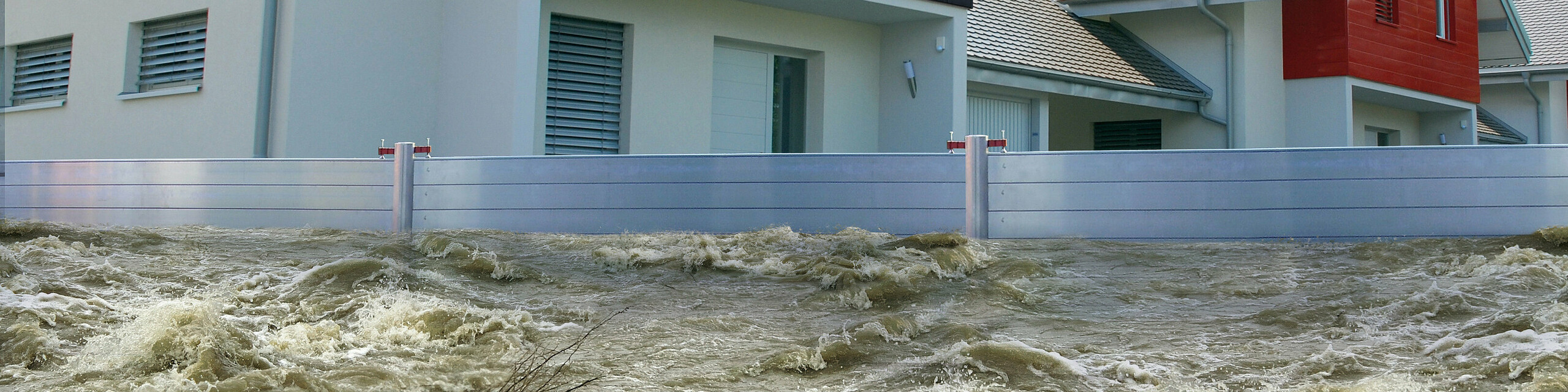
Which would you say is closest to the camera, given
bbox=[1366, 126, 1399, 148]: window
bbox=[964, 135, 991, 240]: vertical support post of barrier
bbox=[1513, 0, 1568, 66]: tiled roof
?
bbox=[964, 135, 991, 240]: vertical support post of barrier

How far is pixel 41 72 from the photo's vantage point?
14.2 m

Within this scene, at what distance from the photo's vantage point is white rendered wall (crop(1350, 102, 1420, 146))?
2141 cm

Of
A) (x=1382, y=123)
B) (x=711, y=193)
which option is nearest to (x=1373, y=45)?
(x=1382, y=123)

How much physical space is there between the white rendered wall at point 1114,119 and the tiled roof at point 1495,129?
8.15 m

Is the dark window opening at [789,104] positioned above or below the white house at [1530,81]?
below

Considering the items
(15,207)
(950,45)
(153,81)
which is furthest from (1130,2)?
(15,207)

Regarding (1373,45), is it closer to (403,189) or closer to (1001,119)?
(1001,119)

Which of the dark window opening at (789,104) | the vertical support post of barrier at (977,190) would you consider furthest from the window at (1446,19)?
the vertical support post of barrier at (977,190)

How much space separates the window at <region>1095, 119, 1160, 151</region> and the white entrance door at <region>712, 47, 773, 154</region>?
7844 millimetres

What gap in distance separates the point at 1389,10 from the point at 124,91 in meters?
18.7

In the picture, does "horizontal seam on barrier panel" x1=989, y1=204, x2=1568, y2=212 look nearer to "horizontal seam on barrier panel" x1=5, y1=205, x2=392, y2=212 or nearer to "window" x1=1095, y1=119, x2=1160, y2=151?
"horizontal seam on barrier panel" x1=5, y1=205, x2=392, y2=212

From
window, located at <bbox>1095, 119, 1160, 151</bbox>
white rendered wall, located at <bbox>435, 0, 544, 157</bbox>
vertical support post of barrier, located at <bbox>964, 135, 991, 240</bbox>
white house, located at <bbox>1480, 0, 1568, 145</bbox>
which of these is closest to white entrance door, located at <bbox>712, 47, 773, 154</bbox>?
white rendered wall, located at <bbox>435, 0, 544, 157</bbox>

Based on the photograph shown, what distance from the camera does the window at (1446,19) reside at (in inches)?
826

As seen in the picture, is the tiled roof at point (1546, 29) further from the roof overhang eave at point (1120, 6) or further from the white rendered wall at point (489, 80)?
the white rendered wall at point (489, 80)
